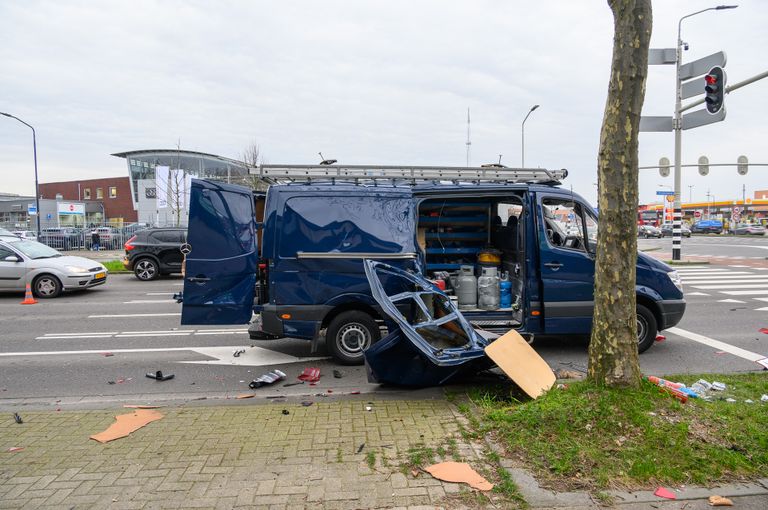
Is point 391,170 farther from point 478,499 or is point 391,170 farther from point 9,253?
point 9,253

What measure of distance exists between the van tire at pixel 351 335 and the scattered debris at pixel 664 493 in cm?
400

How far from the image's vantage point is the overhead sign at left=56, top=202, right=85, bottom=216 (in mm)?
60094

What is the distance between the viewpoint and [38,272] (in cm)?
1323

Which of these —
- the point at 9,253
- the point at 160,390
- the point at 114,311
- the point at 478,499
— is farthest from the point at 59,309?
the point at 478,499

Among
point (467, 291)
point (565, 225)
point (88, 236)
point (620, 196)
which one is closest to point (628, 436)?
point (620, 196)

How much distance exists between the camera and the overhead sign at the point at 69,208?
60.1 m

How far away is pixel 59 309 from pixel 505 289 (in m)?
9.80

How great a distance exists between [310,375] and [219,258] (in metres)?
1.91

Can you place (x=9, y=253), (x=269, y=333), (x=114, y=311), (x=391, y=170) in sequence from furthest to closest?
(x=9, y=253), (x=114, y=311), (x=391, y=170), (x=269, y=333)

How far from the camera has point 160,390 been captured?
6.03 metres

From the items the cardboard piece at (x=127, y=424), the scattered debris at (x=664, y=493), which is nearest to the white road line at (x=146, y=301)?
the cardboard piece at (x=127, y=424)

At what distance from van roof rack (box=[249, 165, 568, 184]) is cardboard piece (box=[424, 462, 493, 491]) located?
440 centimetres

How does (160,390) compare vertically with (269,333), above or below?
below

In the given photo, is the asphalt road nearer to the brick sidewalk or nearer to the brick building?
the brick sidewalk
